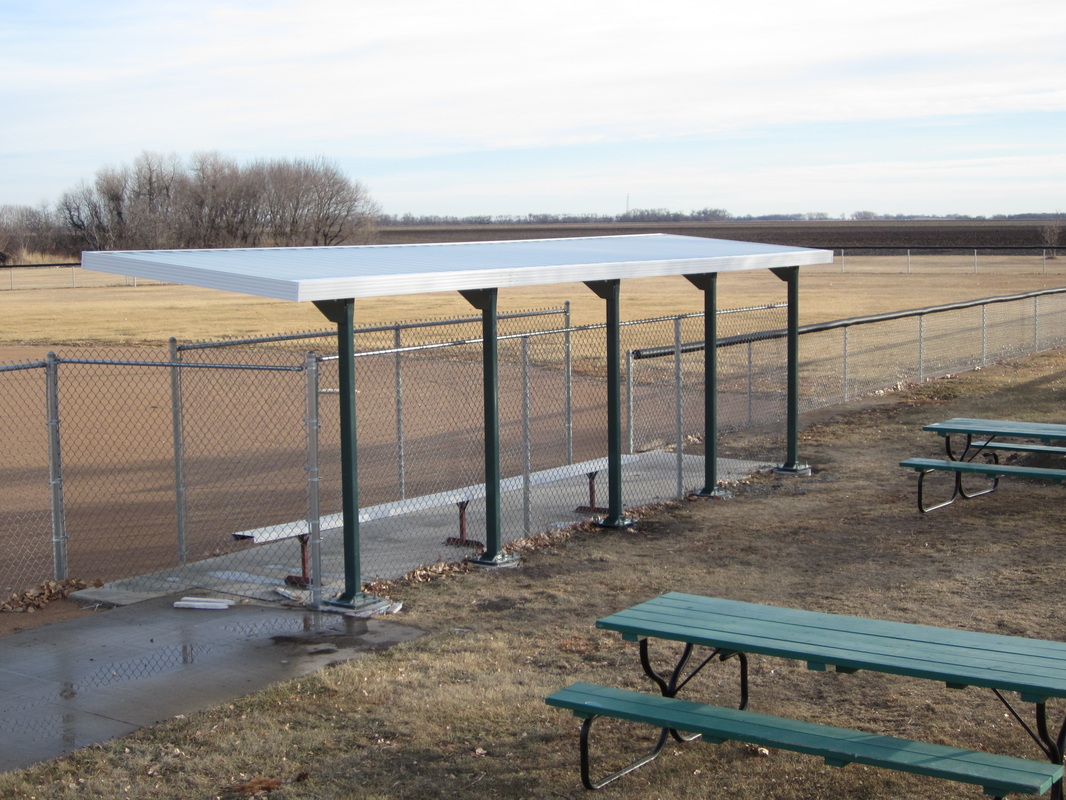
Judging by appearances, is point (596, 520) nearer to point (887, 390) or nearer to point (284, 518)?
point (284, 518)

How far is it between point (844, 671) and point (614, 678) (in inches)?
67.6

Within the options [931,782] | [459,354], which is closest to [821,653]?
[931,782]

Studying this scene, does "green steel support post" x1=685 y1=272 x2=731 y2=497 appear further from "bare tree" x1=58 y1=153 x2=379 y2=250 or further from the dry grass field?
"bare tree" x1=58 y1=153 x2=379 y2=250

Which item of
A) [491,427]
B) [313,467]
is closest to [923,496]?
[491,427]

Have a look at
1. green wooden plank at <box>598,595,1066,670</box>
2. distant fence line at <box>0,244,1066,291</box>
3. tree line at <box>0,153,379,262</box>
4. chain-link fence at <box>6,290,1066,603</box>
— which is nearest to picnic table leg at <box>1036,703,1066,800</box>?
green wooden plank at <box>598,595,1066,670</box>

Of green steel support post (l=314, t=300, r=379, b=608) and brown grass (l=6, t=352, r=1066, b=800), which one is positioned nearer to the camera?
brown grass (l=6, t=352, r=1066, b=800)

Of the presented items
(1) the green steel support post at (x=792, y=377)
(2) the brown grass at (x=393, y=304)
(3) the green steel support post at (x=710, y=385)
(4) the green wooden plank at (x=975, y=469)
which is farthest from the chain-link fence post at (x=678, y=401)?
(2) the brown grass at (x=393, y=304)

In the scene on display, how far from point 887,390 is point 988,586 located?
35.3 ft

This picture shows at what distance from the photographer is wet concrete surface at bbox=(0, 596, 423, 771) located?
221 inches

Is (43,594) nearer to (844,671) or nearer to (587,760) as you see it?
(587,760)

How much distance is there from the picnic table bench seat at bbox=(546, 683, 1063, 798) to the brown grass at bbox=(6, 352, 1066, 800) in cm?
42

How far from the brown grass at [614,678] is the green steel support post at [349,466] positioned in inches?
15.4

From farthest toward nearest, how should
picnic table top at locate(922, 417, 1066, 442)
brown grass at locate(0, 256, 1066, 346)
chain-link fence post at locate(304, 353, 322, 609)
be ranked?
brown grass at locate(0, 256, 1066, 346), picnic table top at locate(922, 417, 1066, 442), chain-link fence post at locate(304, 353, 322, 609)

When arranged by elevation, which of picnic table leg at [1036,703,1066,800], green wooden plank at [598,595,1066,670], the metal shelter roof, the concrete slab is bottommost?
the concrete slab
